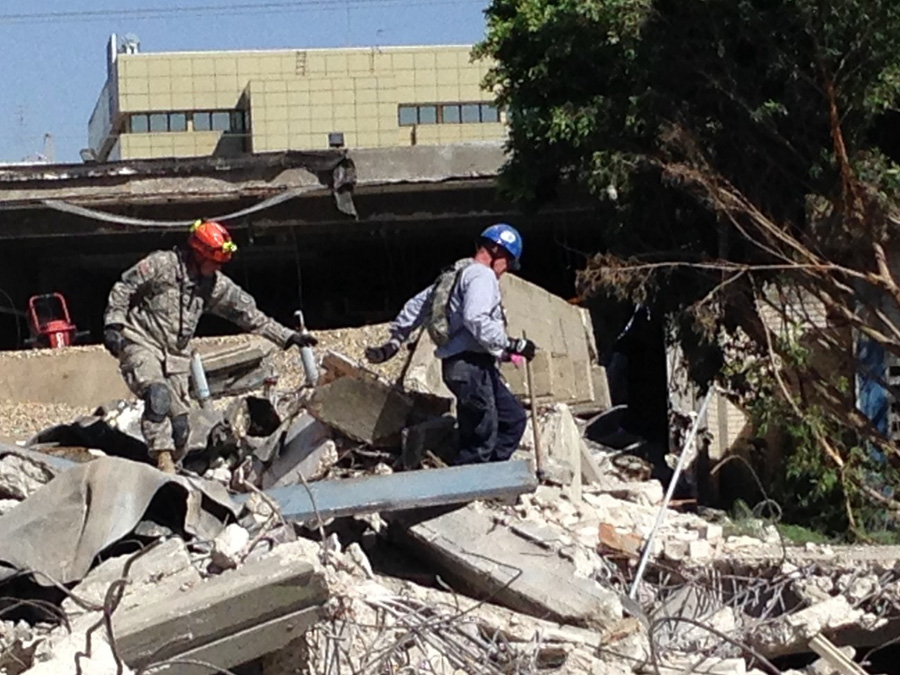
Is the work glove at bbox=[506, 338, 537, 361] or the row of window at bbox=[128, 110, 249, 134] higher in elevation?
the row of window at bbox=[128, 110, 249, 134]

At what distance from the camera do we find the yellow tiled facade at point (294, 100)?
32.3m

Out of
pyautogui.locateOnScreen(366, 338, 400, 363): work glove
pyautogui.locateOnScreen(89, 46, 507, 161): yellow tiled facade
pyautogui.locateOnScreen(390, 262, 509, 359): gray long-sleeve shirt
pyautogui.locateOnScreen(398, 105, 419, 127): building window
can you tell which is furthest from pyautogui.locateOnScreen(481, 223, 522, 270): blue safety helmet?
pyautogui.locateOnScreen(398, 105, 419, 127): building window

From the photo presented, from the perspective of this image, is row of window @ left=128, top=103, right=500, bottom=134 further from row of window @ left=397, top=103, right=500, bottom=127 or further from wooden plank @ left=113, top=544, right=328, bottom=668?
wooden plank @ left=113, top=544, right=328, bottom=668

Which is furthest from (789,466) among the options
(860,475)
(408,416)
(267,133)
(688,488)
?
(267,133)

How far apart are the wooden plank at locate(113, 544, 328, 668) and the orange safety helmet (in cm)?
388

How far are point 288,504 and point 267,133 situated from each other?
26120 mm

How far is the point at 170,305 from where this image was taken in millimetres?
9164

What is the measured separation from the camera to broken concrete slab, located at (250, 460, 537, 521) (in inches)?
257

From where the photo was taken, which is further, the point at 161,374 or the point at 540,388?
the point at 540,388

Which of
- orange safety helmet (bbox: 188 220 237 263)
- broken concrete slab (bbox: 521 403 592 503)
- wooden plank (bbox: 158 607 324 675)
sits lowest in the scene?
broken concrete slab (bbox: 521 403 592 503)

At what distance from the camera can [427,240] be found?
19500mm

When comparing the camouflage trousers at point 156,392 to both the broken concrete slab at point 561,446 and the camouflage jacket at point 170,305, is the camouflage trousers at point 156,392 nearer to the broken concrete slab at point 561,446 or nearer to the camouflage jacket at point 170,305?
the camouflage jacket at point 170,305

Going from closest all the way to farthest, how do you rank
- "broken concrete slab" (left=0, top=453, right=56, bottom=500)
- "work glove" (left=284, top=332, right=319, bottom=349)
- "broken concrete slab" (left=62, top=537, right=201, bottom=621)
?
"broken concrete slab" (left=62, top=537, right=201, bottom=621) < "broken concrete slab" (left=0, top=453, right=56, bottom=500) < "work glove" (left=284, top=332, right=319, bottom=349)

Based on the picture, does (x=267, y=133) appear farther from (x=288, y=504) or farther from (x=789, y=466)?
(x=288, y=504)
